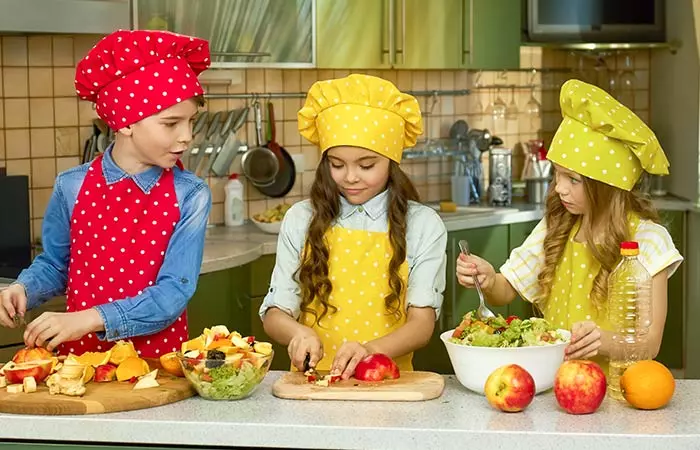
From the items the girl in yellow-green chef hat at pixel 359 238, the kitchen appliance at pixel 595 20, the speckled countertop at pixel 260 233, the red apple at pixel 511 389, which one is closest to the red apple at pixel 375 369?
the red apple at pixel 511 389

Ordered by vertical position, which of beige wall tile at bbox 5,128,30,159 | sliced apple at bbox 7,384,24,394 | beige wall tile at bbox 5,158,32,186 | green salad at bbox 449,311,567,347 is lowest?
sliced apple at bbox 7,384,24,394

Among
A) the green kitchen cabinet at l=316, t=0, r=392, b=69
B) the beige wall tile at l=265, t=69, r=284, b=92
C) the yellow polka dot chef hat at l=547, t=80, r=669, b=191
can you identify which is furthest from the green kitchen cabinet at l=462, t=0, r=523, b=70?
the yellow polka dot chef hat at l=547, t=80, r=669, b=191

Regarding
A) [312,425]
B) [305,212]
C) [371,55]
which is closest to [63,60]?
[371,55]

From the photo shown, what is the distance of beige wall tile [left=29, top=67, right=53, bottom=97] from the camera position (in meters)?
4.04

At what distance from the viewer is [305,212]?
2.77 metres

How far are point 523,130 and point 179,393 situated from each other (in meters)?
3.67

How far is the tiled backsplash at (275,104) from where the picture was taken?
4.03 metres

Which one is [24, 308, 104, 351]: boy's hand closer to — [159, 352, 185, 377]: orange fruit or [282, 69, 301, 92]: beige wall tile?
[159, 352, 185, 377]: orange fruit

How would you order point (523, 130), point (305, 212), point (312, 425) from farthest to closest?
point (523, 130) → point (305, 212) → point (312, 425)

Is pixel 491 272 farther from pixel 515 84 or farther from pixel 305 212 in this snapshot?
pixel 515 84

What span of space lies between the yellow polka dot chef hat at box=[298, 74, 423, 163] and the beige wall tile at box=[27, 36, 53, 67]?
1.66 meters

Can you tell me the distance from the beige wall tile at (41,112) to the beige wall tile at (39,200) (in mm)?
214

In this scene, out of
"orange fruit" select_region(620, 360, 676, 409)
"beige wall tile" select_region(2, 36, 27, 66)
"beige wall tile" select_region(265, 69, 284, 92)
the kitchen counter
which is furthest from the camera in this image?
"beige wall tile" select_region(265, 69, 284, 92)

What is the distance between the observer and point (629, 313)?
7.33ft
